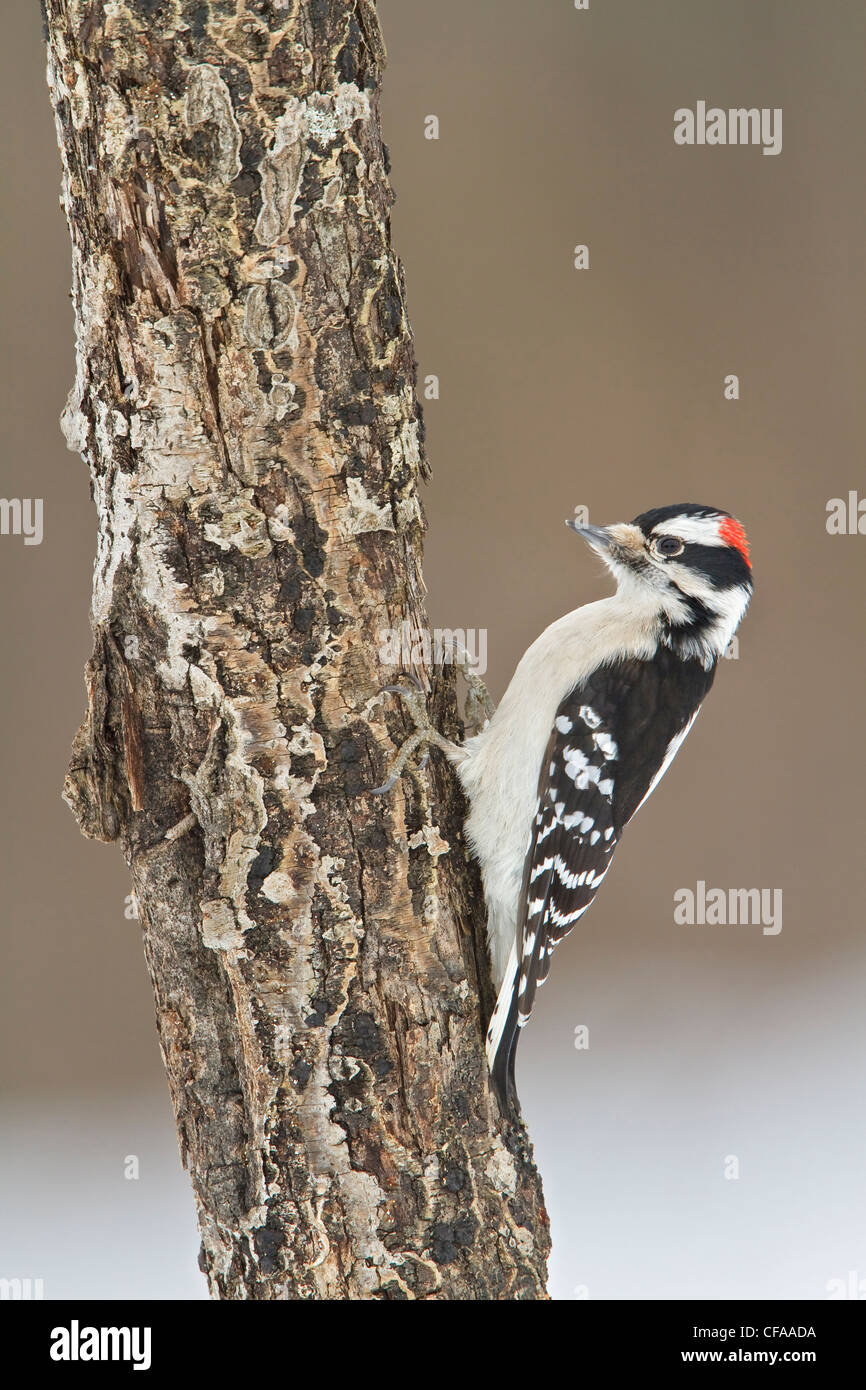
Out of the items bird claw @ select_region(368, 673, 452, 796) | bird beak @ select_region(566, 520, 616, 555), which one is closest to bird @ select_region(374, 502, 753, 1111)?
bird beak @ select_region(566, 520, 616, 555)

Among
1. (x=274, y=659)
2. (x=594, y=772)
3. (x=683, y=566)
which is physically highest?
(x=683, y=566)

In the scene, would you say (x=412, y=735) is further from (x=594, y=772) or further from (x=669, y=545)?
(x=669, y=545)

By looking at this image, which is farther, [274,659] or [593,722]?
[593,722]

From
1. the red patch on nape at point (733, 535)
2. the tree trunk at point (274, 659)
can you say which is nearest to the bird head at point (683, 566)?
the red patch on nape at point (733, 535)

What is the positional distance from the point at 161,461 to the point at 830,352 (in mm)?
3142

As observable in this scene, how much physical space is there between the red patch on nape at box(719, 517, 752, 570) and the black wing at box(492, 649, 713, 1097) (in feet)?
0.75

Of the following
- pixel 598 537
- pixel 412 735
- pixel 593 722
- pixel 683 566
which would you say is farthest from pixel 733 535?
pixel 412 735

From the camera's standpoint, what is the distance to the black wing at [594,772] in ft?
5.78

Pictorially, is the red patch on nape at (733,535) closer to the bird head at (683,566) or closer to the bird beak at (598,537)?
the bird head at (683,566)

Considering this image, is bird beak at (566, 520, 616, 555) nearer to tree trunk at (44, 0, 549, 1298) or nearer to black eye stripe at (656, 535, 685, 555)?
black eye stripe at (656, 535, 685, 555)

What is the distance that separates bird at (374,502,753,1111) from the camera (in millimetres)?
1687

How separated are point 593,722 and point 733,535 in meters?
0.44

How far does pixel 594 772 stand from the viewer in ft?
6.07

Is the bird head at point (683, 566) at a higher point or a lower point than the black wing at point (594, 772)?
higher
